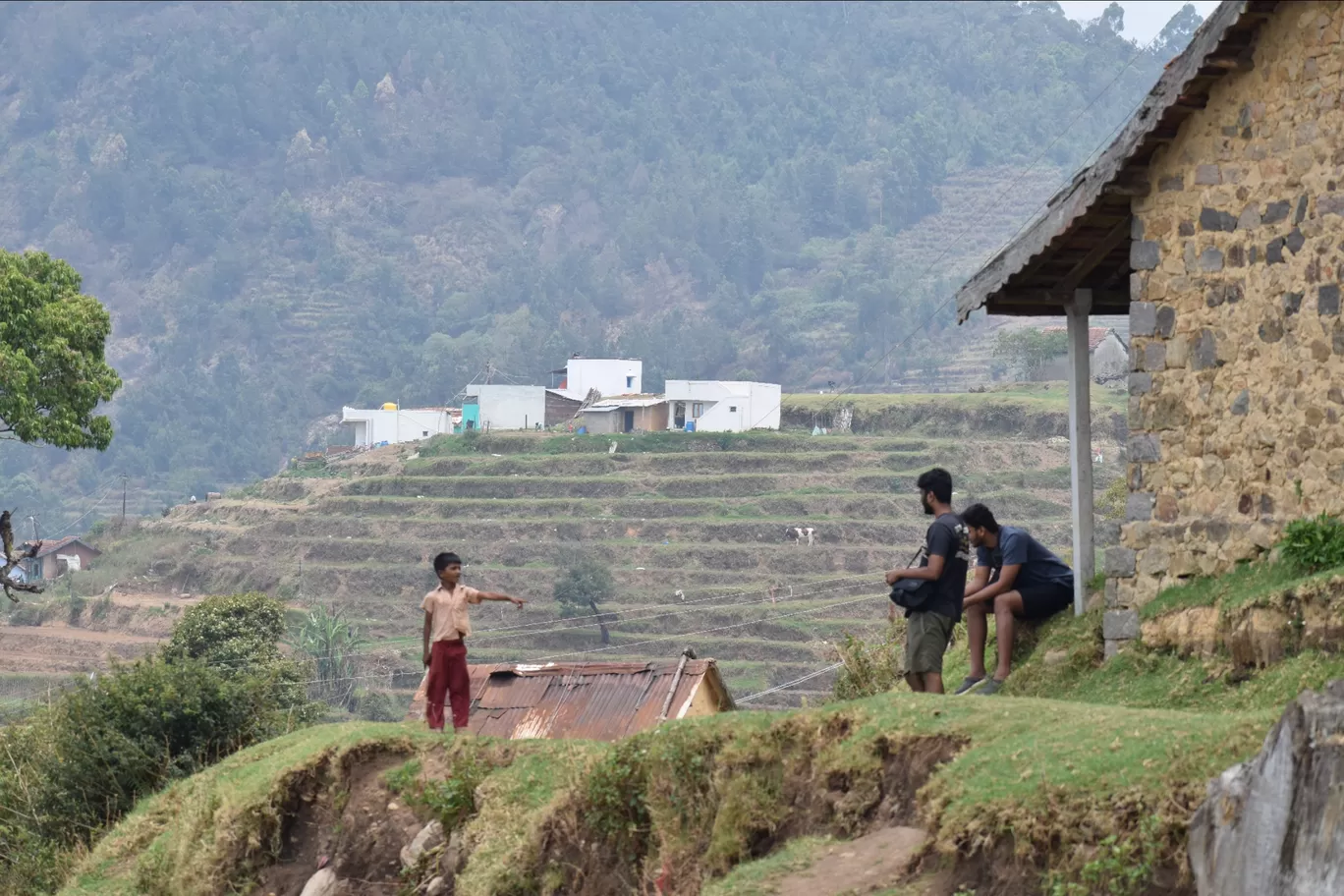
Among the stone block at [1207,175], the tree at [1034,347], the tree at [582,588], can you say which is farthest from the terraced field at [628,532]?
the stone block at [1207,175]

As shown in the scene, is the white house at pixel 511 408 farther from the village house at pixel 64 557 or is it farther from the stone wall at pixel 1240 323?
the stone wall at pixel 1240 323

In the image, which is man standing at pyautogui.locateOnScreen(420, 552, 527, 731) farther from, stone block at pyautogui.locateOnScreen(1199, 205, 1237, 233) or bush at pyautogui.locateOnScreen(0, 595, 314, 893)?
stone block at pyautogui.locateOnScreen(1199, 205, 1237, 233)

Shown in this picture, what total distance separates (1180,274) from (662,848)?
4.56m

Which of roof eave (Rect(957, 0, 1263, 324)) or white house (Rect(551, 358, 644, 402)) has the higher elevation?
white house (Rect(551, 358, 644, 402))

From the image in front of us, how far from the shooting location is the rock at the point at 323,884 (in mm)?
11008

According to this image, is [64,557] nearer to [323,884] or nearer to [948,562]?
[323,884]

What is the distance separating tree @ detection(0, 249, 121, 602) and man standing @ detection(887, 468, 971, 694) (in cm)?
1626

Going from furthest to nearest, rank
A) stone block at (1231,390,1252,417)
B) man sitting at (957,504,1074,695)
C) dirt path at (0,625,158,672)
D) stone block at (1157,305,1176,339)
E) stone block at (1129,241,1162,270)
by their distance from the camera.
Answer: dirt path at (0,625,158,672)
man sitting at (957,504,1074,695)
stone block at (1129,241,1162,270)
stone block at (1157,305,1176,339)
stone block at (1231,390,1252,417)

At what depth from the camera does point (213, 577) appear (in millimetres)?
85750

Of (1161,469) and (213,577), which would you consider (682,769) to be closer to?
(1161,469)

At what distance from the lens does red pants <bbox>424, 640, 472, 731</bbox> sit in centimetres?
1173

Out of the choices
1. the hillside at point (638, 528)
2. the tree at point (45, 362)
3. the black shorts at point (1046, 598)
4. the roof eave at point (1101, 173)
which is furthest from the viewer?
the hillside at point (638, 528)

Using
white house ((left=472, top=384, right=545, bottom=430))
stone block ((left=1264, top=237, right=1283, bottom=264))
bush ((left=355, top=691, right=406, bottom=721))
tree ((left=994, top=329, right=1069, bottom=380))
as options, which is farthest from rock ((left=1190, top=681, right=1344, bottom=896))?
white house ((left=472, top=384, right=545, bottom=430))

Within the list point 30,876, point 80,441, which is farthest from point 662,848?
point 80,441
